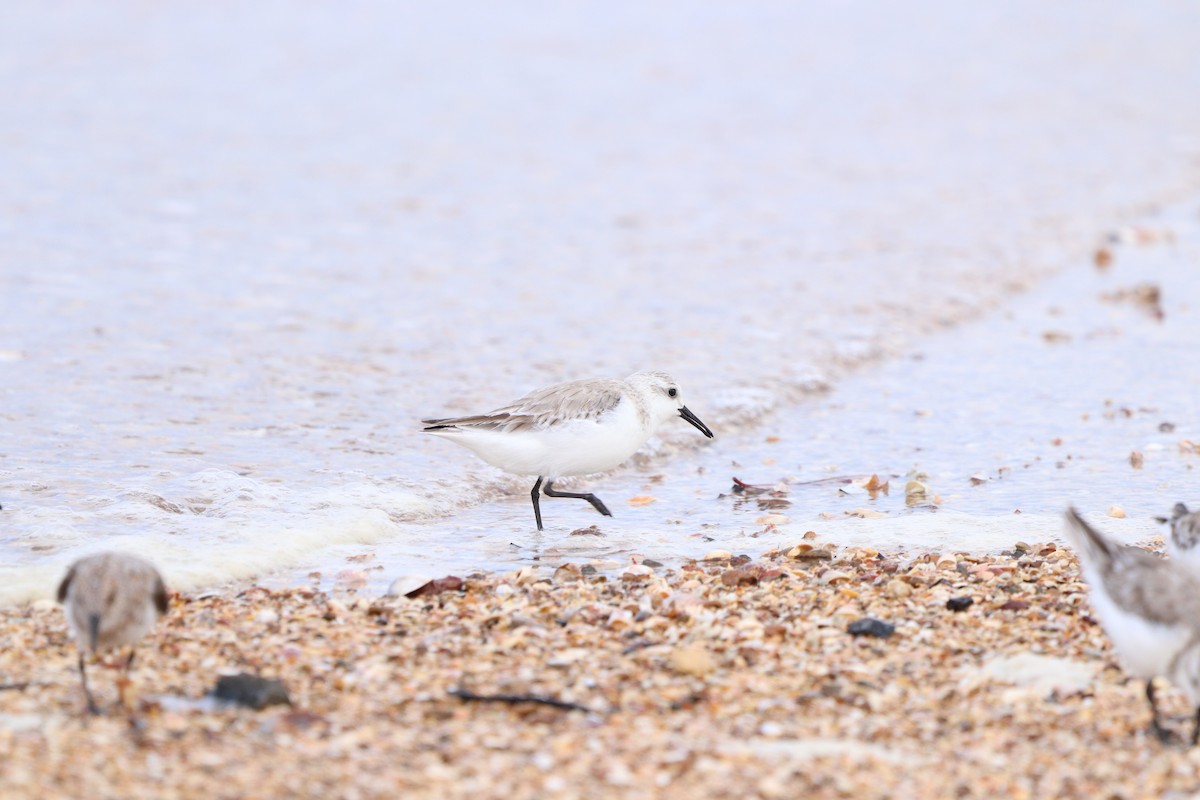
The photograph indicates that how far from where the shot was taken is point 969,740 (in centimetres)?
367

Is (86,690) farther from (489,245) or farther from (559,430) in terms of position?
(489,245)

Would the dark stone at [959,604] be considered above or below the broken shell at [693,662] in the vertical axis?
below

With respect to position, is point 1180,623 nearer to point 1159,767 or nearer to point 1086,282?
point 1159,767

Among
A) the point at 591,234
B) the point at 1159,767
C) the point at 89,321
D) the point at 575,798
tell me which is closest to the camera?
the point at 575,798

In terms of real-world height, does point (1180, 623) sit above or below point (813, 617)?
above

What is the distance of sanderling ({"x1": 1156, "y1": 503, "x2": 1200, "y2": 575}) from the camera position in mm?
4449

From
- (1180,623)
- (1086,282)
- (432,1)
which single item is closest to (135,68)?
(432,1)

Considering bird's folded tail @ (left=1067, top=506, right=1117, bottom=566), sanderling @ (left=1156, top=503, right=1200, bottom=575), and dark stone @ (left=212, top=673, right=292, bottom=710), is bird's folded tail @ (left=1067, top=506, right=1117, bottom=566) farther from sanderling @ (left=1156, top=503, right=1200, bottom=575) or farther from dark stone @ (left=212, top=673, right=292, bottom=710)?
dark stone @ (left=212, top=673, right=292, bottom=710)

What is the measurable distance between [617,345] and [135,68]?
34.6ft

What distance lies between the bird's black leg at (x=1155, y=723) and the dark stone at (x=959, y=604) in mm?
920

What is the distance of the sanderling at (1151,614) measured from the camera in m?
3.63

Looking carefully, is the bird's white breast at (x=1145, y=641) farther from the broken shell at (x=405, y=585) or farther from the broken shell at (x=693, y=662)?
the broken shell at (x=405, y=585)

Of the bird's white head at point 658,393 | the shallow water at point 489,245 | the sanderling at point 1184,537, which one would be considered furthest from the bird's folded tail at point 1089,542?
the bird's white head at point 658,393

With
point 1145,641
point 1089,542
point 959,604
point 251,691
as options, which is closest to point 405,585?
point 251,691
